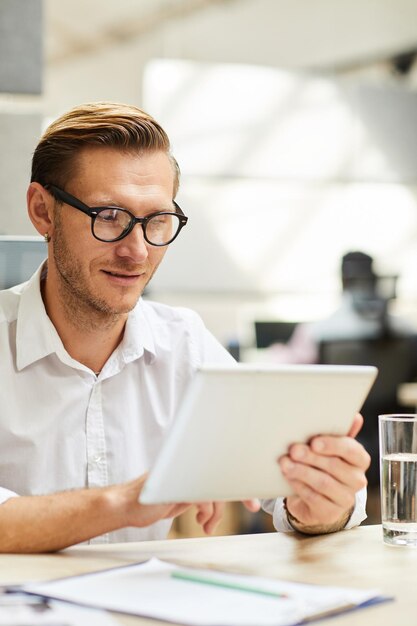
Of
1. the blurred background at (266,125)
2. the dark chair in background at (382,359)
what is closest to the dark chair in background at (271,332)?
the blurred background at (266,125)

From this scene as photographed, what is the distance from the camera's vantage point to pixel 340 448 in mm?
1213

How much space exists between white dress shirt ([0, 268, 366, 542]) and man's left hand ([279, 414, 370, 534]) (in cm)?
26

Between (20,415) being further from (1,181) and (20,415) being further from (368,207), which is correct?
(368,207)

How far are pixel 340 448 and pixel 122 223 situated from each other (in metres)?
0.59

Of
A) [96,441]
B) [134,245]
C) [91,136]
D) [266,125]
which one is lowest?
[96,441]

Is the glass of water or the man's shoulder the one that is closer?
the glass of water

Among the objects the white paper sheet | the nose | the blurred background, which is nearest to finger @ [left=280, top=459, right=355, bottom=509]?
the white paper sheet

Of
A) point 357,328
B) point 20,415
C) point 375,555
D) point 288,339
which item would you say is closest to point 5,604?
point 375,555

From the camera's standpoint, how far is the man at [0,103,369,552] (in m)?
1.63

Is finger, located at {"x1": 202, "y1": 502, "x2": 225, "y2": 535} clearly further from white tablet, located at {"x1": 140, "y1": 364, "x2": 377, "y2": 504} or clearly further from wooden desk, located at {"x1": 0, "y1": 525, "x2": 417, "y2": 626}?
white tablet, located at {"x1": 140, "y1": 364, "x2": 377, "y2": 504}

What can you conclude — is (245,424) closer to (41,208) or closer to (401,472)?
(401,472)

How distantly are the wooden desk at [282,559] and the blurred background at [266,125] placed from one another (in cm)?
421

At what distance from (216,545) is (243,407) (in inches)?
11.9

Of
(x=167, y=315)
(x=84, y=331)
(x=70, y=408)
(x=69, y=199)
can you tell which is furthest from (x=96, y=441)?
(x=69, y=199)
